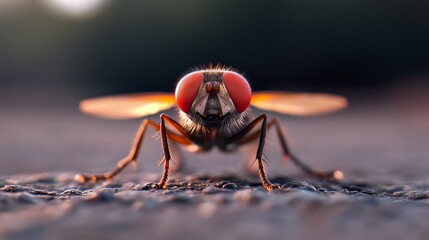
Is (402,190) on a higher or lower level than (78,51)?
lower

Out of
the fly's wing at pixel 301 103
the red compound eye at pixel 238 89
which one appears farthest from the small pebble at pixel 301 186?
the fly's wing at pixel 301 103

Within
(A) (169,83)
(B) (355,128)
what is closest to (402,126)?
(B) (355,128)

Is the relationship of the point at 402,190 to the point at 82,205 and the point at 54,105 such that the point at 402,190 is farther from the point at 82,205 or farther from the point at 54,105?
the point at 54,105

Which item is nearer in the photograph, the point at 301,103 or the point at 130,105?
the point at 130,105

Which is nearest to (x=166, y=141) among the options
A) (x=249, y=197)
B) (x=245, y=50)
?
(x=249, y=197)

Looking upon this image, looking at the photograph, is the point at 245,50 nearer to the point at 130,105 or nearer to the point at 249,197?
the point at 130,105

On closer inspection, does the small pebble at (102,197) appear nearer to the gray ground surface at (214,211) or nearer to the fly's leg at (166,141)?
the gray ground surface at (214,211)

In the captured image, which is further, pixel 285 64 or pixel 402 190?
pixel 285 64
